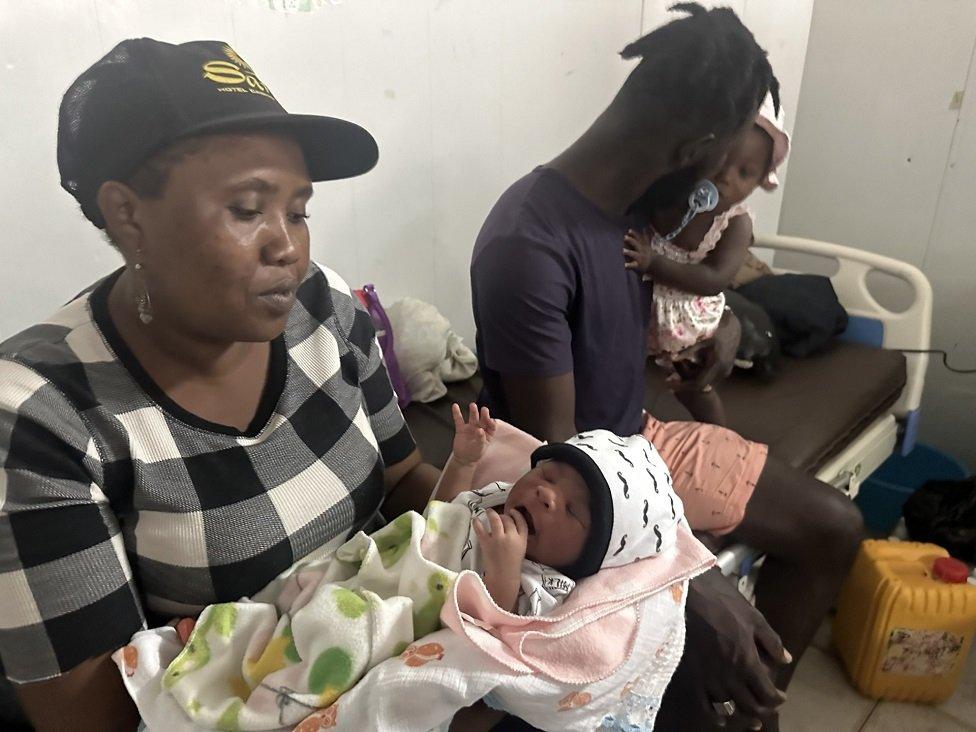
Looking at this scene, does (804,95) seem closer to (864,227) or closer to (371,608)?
(864,227)

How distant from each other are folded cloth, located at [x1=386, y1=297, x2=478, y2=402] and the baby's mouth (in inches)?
33.5

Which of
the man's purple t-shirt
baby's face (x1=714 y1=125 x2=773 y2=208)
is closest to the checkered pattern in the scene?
the man's purple t-shirt

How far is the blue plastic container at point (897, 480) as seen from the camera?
8.18ft

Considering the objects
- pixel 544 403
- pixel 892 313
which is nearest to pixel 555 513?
pixel 544 403

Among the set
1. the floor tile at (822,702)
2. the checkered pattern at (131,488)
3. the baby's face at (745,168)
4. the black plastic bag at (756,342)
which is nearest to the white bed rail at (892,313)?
the black plastic bag at (756,342)

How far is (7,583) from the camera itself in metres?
0.79

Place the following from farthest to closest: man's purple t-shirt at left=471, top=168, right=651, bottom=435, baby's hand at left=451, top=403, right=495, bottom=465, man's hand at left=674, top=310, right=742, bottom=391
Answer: man's hand at left=674, top=310, right=742, bottom=391 < man's purple t-shirt at left=471, top=168, right=651, bottom=435 < baby's hand at left=451, top=403, right=495, bottom=465

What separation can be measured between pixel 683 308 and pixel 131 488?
1047 millimetres

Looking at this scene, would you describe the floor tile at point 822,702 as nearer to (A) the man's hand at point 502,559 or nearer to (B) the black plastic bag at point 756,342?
(B) the black plastic bag at point 756,342

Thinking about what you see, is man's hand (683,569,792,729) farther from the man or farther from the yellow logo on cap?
the yellow logo on cap

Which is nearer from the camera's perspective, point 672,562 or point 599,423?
point 672,562

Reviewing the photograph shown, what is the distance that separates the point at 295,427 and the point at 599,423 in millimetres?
637

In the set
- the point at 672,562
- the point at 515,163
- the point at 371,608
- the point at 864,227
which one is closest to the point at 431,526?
the point at 371,608

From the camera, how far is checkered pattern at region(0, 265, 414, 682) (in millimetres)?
793
